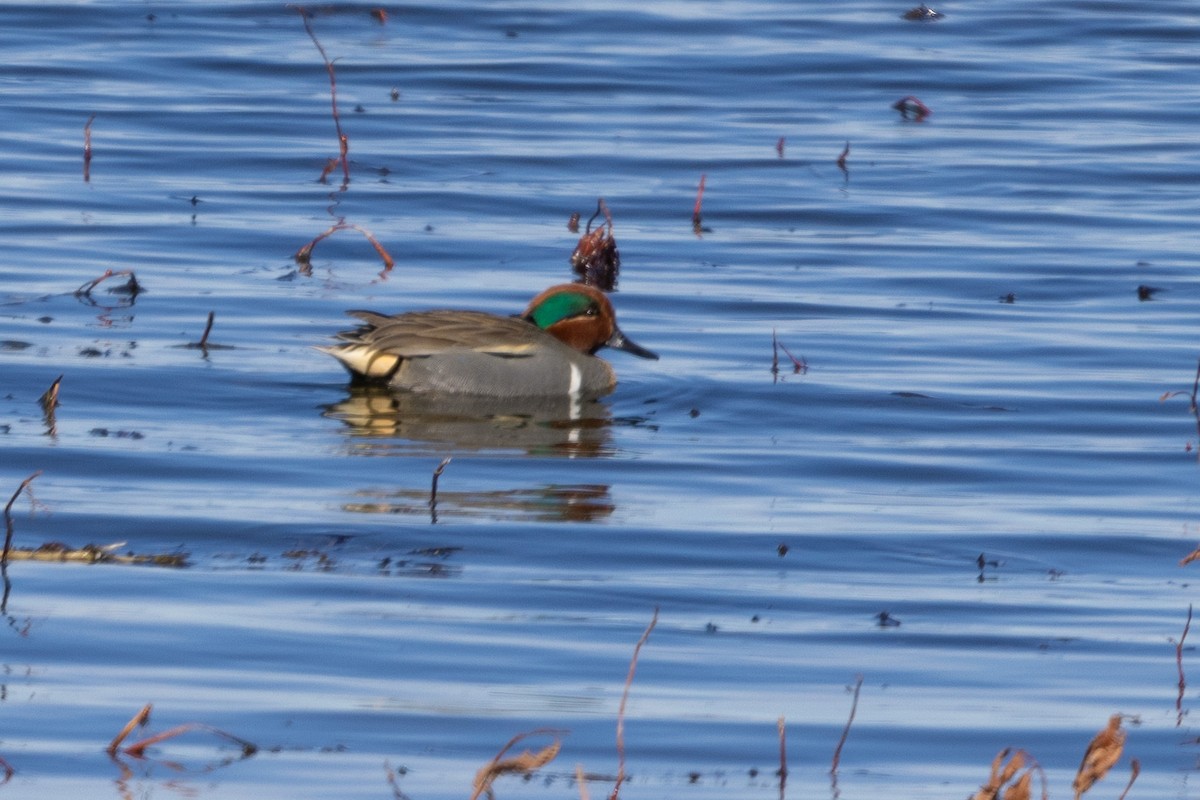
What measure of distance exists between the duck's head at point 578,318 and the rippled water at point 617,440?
0.29 metres

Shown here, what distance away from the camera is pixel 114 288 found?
1212cm

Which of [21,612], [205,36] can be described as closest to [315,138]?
[205,36]

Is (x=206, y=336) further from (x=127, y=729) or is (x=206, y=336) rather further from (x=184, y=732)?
(x=127, y=729)

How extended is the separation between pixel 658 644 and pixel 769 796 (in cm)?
126

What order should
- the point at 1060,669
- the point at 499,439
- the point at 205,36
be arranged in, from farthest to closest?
1. the point at 205,36
2. the point at 499,439
3. the point at 1060,669

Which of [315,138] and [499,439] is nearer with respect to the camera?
[499,439]

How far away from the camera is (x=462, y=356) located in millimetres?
10180

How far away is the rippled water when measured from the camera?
566 centimetres

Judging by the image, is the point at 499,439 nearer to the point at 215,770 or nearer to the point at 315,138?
the point at 215,770

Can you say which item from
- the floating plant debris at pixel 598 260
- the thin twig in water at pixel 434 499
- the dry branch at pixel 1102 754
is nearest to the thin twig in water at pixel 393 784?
the dry branch at pixel 1102 754

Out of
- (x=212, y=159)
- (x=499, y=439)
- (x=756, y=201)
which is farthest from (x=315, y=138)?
(x=499, y=439)

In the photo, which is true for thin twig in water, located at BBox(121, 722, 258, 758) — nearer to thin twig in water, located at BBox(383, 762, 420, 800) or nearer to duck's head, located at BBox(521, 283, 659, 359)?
thin twig in water, located at BBox(383, 762, 420, 800)

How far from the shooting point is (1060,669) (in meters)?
6.26

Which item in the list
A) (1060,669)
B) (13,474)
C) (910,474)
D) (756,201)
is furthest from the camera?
(756,201)
